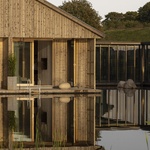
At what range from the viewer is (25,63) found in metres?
25.4

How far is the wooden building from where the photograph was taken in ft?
79.0

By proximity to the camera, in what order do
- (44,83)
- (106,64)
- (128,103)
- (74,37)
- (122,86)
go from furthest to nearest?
(106,64) < (122,86) < (44,83) < (74,37) < (128,103)

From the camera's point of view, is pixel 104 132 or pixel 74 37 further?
pixel 74 37

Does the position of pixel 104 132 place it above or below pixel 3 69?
below

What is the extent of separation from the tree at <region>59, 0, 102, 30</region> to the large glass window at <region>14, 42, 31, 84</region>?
3608cm

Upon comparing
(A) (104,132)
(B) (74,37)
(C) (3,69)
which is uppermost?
(B) (74,37)

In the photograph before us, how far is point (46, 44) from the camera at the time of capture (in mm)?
26203

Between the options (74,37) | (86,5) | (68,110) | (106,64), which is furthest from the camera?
(86,5)

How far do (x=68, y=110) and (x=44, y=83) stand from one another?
33.9ft

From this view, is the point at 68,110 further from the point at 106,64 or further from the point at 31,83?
the point at 106,64

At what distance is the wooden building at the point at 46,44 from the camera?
24094 mm

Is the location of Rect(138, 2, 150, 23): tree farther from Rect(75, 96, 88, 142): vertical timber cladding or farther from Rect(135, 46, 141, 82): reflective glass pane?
Rect(75, 96, 88, 142): vertical timber cladding

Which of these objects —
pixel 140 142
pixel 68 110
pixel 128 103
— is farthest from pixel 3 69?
pixel 140 142

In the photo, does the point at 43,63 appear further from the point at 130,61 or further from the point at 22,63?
the point at 130,61
